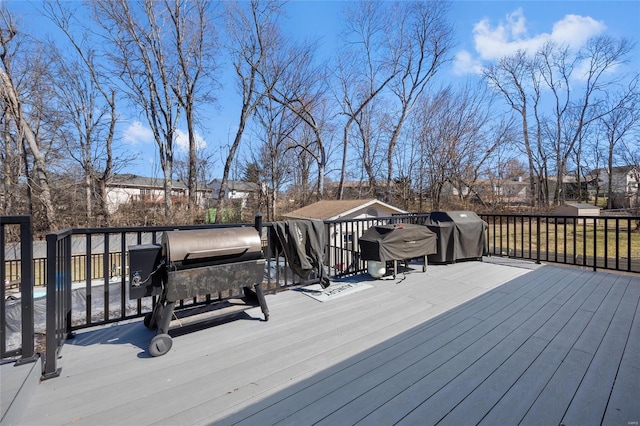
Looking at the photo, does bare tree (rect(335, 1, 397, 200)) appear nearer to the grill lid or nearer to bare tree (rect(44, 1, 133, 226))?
bare tree (rect(44, 1, 133, 226))

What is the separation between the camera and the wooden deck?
4.73 feet

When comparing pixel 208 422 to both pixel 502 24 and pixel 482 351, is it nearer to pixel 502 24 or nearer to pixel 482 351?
pixel 482 351

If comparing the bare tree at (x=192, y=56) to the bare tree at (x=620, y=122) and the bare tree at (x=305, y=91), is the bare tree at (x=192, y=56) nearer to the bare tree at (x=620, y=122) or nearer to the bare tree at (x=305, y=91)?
the bare tree at (x=305, y=91)

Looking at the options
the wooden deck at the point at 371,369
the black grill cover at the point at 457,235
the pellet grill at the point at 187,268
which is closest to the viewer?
the wooden deck at the point at 371,369

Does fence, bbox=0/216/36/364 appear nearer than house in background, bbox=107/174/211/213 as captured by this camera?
Yes

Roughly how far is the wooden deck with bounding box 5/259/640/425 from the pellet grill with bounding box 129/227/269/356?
0.28 meters

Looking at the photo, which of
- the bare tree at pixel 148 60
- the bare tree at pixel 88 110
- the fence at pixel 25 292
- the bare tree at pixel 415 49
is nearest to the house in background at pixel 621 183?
the bare tree at pixel 415 49

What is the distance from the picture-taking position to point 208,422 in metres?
1.39

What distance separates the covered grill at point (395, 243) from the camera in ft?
12.4

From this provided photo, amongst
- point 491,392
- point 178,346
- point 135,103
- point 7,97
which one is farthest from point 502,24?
point 7,97

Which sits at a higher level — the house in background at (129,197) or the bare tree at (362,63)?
the bare tree at (362,63)

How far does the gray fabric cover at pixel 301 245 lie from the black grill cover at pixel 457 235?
2.17 m

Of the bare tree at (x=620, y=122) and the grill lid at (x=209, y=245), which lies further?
the bare tree at (x=620, y=122)

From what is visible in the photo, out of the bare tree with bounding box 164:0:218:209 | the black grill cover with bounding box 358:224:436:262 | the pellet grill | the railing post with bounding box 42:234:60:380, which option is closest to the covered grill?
the black grill cover with bounding box 358:224:436:262
